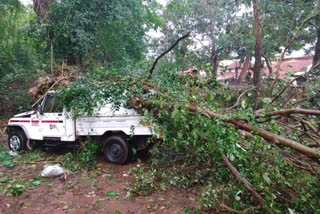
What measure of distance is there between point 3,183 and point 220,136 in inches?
171

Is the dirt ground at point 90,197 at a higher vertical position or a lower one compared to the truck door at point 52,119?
lower

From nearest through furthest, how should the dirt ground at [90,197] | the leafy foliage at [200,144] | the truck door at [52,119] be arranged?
the leafy foliage at [200,144] → the dirt ground at [90,197] → the truck door at [52,119]

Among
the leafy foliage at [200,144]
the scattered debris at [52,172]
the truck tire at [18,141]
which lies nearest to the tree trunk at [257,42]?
the leafy foliage at [200,144]

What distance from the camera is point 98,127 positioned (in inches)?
230

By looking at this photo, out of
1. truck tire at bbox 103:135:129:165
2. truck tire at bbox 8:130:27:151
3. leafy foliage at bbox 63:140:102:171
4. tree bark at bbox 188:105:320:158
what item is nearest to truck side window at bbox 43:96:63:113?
leafy foliage at bbox 63:140:102:171

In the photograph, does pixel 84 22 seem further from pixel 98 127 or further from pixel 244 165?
pixel 244 165

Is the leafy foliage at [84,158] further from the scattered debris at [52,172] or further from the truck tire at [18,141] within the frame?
the truck tire at [18,141]

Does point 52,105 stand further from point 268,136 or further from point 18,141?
point 268,136

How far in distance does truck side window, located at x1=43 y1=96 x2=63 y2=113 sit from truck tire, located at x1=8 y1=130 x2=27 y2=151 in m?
1.30

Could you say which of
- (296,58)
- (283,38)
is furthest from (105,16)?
(296,58)

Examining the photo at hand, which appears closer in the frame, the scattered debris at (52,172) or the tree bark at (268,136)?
the tree bark at (268,136)

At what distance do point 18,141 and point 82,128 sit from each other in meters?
2.41

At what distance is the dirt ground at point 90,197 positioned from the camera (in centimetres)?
388

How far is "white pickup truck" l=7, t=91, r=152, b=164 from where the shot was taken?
18.3 ft
